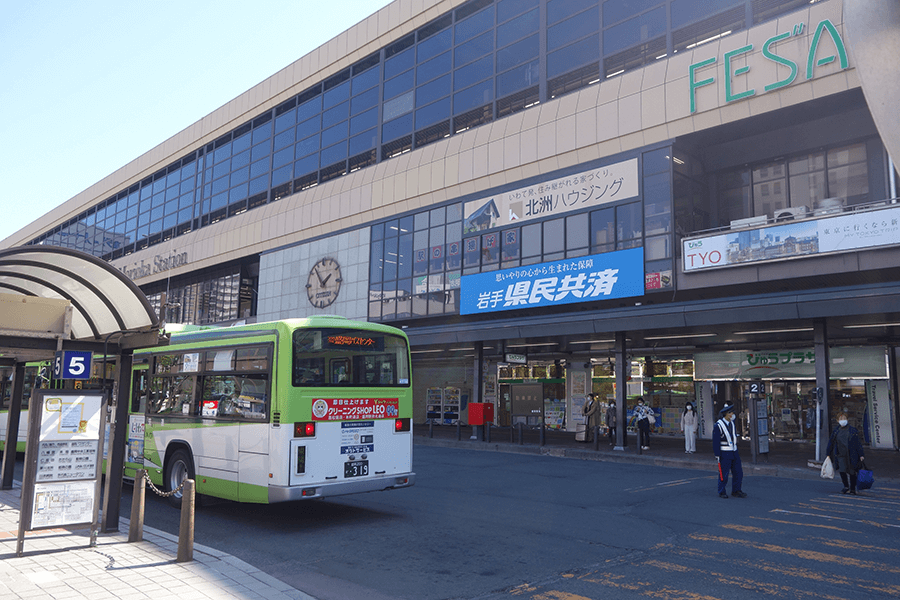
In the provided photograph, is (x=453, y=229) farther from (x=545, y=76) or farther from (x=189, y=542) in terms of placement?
(x=189, y=542)

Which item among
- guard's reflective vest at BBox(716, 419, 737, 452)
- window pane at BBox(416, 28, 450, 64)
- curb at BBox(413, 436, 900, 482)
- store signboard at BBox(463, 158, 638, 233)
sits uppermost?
window pane at BBox(416, 28, 450, 64)

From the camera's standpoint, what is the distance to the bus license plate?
9.75 metres

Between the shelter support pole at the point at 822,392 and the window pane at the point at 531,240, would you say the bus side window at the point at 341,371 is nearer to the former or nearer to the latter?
the shelter support pole at the point at 822,392

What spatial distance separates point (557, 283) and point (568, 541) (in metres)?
15.5

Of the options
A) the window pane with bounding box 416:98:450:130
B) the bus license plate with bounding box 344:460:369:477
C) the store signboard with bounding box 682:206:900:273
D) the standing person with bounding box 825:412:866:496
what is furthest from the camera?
the window pane with bounding box 416:98:450:130

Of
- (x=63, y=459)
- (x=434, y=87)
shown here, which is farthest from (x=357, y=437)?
(x=434, y=87)

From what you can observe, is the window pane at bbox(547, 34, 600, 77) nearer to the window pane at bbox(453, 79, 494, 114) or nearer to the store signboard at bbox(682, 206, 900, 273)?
the window pane at bbox(453, 79, 494, 114)

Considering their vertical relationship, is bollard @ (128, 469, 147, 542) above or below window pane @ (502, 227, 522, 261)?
below

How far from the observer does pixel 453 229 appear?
27859mm

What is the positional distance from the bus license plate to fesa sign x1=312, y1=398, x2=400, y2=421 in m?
0.66

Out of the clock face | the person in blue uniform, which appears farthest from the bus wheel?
the clock face

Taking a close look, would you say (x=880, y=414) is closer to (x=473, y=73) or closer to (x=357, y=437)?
(x=473, y=73)

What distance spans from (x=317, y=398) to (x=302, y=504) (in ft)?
9.76

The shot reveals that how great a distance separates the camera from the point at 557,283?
23.3 metres
